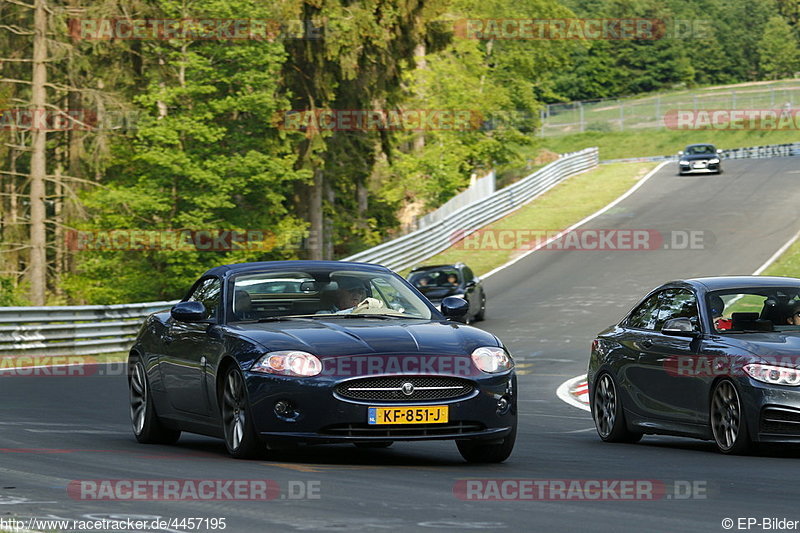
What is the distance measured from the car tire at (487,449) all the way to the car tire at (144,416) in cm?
271

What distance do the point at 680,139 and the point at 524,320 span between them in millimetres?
73901

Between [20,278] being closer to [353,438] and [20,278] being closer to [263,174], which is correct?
[263,174]

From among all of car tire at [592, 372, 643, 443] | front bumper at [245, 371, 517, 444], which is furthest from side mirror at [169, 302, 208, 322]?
car tire at [592, 372, 643, 443]

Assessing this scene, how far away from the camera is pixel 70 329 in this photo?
89.6ft

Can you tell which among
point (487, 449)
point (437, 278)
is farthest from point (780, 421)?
Answer: point (437, 278)

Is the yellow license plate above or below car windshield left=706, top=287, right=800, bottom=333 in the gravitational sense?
below

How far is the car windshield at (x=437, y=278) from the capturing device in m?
34.0

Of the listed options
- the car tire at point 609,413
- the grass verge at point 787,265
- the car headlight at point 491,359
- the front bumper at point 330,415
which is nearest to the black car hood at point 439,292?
the grass verge at point 787,265

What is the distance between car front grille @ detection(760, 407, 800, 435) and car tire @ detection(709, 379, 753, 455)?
0.16 m

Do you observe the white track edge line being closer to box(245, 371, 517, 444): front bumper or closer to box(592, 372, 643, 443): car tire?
box(592, 372, 643, 443): car tire

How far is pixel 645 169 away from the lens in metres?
65.8

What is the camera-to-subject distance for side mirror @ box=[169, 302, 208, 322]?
10781 millimetres

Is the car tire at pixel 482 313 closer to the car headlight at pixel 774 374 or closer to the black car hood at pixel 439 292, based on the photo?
the black car hood at pixel 439 292

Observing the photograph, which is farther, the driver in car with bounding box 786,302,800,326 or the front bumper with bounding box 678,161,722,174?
the front bumper with bounding box 678,161,722,174
